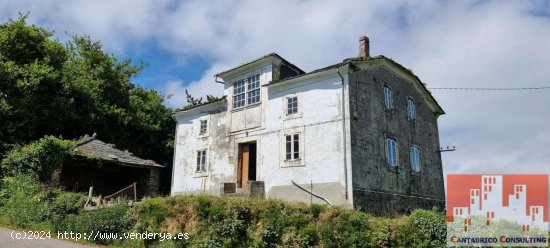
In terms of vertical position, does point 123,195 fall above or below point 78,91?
below

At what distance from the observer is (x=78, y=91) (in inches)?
1059

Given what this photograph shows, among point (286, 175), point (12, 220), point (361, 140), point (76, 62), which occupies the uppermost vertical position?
point (76, 62)

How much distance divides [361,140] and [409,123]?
5674 millimetres

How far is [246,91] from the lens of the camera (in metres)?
22.3

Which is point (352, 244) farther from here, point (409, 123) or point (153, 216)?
point (409, 123)

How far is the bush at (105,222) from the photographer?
14.8 meters

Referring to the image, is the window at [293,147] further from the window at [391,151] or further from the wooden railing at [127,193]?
the wooden railing at [127,193]

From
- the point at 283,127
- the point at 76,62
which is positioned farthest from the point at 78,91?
the point at 283,127

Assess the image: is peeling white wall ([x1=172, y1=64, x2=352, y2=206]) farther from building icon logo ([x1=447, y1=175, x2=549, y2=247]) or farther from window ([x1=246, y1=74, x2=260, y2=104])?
building icon logo ([x1=447, y1=175, x2=549, y2=247])

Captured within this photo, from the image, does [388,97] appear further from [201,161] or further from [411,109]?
[201,161]

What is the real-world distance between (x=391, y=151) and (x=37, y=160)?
16.9 meters

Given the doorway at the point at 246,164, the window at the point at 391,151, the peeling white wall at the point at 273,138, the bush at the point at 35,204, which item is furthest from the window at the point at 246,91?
the bush at the point at 35,204

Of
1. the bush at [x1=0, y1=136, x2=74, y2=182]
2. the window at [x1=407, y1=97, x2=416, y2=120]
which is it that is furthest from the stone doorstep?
the window at [x1=407, y1=97, x2=416, y2=120]

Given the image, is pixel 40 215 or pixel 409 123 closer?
pixel 40 215
